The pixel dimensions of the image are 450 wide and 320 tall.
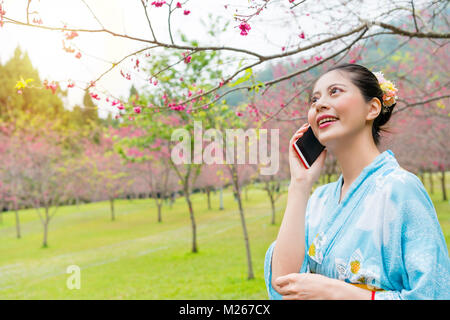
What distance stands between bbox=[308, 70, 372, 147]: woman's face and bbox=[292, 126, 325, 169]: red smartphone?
2.0 inches

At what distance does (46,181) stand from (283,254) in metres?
19.1

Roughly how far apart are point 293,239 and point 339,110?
1.72 feet

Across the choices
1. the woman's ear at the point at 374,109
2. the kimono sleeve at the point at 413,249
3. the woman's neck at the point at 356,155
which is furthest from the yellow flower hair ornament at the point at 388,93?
the kimono sleeve at the point at 413,249

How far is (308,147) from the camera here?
157 centimetres

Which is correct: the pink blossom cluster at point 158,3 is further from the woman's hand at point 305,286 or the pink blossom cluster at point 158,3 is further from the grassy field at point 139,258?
the grassy field at point 139,258

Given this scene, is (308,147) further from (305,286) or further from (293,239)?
(305,286)

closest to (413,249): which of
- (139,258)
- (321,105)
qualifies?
(321,105)

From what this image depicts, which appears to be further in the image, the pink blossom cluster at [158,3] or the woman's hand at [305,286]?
the pink blossom cluster at [158,3]

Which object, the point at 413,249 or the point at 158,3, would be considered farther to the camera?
the point at 158,3

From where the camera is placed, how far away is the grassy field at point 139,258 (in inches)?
343

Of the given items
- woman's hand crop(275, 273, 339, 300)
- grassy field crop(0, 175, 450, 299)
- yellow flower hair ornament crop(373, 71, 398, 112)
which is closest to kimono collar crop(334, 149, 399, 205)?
yellow flower hair ornament crop(373, 71, 398, 112)

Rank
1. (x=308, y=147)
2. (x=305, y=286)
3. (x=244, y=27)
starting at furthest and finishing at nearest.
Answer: (x=244, y=27) < (x=308, y=147) < (x=305, y=286)
